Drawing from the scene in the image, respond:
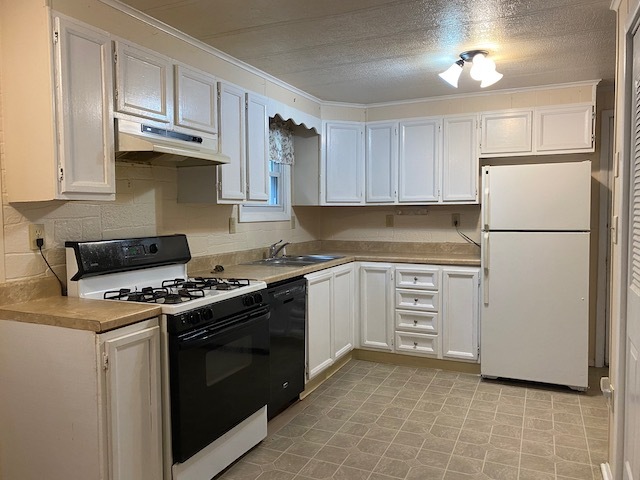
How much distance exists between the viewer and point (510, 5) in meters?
2.34

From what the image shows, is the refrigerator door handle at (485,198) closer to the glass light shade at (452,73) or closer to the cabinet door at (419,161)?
the cabinet door at (419,161)

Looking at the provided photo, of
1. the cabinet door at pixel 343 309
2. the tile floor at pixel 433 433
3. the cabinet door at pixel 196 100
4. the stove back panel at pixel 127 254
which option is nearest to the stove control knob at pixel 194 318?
the stove back panel at pixel 127 254

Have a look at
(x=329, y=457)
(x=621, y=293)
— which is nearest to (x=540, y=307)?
(x=621, y=293)

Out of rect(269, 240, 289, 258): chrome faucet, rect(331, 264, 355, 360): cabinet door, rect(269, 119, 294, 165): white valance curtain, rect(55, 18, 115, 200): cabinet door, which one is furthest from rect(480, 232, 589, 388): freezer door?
rect(55, 18, 115, 200): cabinet door

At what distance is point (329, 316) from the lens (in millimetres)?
3721

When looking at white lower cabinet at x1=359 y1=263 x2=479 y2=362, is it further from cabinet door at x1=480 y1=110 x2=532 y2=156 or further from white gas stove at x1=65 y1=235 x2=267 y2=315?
white gas stove at x1=65 y1=235 x2=267 y2=315

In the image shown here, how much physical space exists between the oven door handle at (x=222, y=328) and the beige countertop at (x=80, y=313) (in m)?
0.19

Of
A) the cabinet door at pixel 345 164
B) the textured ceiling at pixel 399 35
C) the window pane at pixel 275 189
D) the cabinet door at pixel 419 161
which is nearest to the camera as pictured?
the textured ceiling at pixel 399 35

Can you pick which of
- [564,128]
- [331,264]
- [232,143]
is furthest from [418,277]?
[232,143]

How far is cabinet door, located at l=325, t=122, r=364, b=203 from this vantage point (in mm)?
4469

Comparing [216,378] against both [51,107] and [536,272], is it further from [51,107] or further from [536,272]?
[536,272]

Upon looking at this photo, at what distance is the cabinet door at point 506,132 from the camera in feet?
12.8

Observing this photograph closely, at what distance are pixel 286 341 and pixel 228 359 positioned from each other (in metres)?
0.72

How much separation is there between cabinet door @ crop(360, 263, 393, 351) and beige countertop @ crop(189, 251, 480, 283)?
11 cm
